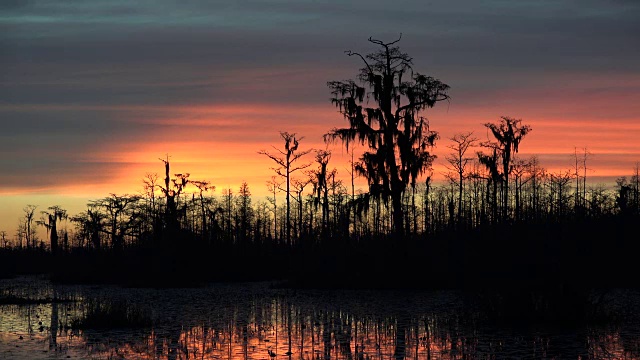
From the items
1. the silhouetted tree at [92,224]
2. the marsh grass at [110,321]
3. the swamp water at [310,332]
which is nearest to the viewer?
the swamp water at [310,332]

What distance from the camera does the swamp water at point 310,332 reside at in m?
17.0

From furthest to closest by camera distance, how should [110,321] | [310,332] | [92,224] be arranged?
[92,224] < [110,321] < [310,332]

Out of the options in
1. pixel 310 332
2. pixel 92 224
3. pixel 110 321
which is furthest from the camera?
pixel 92 224

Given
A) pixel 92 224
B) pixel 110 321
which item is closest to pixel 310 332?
pixel 110 321

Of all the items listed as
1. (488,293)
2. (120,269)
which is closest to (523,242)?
(488,293)

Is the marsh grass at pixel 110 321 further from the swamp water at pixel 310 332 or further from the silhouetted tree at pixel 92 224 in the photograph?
the silhouetted tree at pixel 92 224

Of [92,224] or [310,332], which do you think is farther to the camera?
[92,224]

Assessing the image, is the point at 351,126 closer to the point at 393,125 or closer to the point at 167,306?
the point at 393,125

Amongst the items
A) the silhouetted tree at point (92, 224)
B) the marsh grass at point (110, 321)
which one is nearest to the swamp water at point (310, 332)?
the marsh grass at point (110, 321)

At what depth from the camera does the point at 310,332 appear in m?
21.0

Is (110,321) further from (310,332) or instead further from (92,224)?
(92,224)

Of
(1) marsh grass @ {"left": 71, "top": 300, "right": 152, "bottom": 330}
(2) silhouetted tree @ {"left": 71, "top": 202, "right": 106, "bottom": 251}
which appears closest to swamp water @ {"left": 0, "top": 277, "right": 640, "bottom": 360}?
(1) marsh grass @ {"left": 71, "top": 300, "right": 152, "bottom": 330}

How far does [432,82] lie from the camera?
39.8 m

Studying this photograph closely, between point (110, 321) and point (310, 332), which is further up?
point (110, 321)
